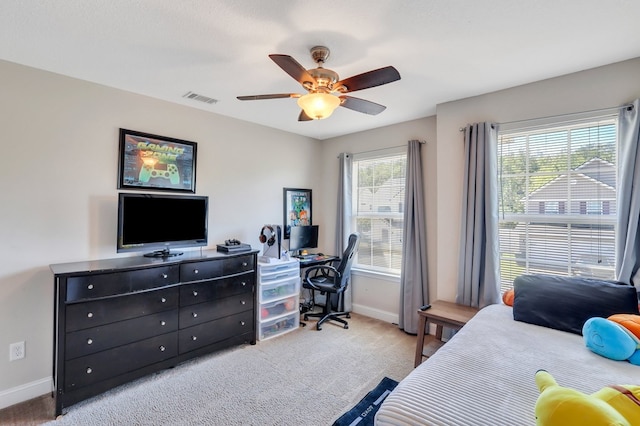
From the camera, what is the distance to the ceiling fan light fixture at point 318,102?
184 cm

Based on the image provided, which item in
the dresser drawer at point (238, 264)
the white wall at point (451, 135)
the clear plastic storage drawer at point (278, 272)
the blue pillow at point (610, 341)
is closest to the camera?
the blue pillow at point (610, 341)

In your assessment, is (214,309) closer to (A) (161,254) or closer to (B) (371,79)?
(A) (161,254)

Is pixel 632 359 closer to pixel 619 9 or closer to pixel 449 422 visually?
pixel 449 422

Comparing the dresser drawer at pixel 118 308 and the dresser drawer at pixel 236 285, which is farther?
the dresser drawer at pixel 236 285

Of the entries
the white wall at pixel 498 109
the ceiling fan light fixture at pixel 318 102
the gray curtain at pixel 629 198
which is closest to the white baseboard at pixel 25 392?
the ceiling fan light fixture at pixel 318 102

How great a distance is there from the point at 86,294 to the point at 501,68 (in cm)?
351

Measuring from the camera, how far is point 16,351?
218 centimetres

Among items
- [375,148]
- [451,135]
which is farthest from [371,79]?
[375,148]

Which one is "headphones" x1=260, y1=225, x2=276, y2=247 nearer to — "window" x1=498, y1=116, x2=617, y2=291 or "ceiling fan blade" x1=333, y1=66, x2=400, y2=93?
"ceiling fan blade" x1=333, y1=66, x2=400, y2=93

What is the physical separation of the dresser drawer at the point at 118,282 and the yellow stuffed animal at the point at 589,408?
2.53 metres

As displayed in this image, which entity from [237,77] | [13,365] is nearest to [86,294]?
[13,365]

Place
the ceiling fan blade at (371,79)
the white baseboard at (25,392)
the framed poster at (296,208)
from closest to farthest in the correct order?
the ceiling fan blade at (371,79), the white baseboard at (25,392), the framed poster at (296,208)

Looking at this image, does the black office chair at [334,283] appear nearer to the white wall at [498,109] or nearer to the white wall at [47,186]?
the white wall at [498,109]

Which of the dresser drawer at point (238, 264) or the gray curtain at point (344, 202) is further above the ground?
the gray curtain at point (344, 202)
